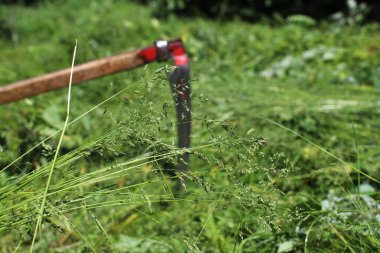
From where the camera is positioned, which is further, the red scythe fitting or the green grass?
the red scythe fitting

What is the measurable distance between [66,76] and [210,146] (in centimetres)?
76

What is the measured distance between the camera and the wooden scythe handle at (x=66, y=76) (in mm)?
1792

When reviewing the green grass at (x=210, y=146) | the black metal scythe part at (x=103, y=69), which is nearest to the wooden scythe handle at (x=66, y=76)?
the black metal scythe part at (x=103, y=69)

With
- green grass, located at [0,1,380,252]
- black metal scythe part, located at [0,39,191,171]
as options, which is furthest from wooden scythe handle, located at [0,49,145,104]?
green grass, located at [0,1,380,252]

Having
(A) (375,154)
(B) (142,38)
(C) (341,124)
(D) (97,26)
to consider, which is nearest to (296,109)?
(C) (341,124)

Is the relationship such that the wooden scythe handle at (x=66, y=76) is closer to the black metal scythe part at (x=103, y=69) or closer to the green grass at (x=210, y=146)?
the black metal scythe part at (x=103, y=69)

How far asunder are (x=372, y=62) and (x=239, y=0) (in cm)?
269

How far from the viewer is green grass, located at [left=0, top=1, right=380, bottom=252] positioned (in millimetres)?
975

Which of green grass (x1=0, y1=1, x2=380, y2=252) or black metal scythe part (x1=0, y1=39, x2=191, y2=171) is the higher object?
black metal scythe part (x1=0, y1=39, x2=191, y2=171)

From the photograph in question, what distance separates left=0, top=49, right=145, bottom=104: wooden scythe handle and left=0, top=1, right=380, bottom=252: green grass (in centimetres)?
11

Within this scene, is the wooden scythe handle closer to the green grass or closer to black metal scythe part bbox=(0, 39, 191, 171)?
black metal scythe part bbox=(0, 39, 191, 171)

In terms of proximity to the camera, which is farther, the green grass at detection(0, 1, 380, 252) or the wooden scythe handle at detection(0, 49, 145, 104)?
the wooden scythe handle at detection(0, 49, 145, 104)

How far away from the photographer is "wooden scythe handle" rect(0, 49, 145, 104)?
5.88ft

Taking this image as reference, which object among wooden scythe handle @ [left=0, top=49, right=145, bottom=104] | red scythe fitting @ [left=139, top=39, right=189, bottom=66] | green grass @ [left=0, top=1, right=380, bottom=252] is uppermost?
red scythe fitting @ [left=139, top=39, right=189, bottom=66]
